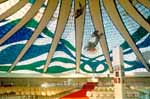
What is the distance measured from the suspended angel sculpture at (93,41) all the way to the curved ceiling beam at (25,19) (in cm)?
256

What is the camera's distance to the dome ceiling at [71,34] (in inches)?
507

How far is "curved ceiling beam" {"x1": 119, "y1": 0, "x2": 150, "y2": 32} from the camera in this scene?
12.5 m

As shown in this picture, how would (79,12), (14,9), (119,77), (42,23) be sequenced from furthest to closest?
1. (42,23)
2. (79,12)
3. (14,9)
4. (119,77)

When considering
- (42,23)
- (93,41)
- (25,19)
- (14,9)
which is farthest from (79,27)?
(14,9)

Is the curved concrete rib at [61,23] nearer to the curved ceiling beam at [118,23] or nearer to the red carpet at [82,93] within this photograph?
the curved ceiling beam at [118,23]

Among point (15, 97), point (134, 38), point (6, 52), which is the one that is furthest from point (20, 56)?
point (134, 38)

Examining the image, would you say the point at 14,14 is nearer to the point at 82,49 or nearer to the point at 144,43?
the point at 82,49

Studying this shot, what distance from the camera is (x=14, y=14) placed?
13.6m

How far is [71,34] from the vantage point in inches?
570

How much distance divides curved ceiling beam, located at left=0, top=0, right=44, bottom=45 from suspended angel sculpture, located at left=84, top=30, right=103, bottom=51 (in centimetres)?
256

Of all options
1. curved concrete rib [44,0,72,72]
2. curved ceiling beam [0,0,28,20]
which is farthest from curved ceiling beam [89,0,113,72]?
curved ceiling beam [0,0,28,20]

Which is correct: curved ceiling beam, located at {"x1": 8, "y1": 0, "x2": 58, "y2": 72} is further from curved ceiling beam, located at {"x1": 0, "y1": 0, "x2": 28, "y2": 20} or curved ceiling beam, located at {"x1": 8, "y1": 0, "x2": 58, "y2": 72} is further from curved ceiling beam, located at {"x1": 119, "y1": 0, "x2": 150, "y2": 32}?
curved ceiling beam, located at {"x1": 119, "y1": 0, "x2": 150, "y2": 32}

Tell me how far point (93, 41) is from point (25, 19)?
301 centimetres

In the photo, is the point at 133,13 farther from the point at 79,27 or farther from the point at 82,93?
the point at 82,93
